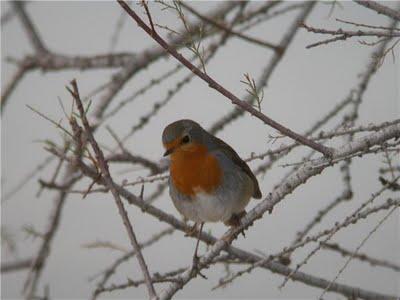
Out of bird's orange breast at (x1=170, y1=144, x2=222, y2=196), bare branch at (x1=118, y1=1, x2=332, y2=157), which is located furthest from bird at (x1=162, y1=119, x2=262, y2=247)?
bare branch at (x1=118, y1=1, x2=332, y2=157)

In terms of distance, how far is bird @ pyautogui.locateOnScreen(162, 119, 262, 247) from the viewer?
3.09m

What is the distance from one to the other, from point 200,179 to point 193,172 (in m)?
0.04

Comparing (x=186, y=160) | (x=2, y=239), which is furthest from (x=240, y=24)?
(x=2, y=239)

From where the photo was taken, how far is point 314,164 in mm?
2045

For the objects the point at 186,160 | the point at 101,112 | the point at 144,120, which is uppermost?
the point at 101,112

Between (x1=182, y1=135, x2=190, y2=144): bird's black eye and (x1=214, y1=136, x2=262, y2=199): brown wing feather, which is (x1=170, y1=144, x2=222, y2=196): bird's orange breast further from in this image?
(x1=214, y1=136, x2=262, y2=199): brown wing feather

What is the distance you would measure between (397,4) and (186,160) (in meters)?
1.34

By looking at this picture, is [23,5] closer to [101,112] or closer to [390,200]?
[101,112]

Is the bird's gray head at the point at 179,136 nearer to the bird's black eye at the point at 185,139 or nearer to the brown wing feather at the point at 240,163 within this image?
the bird's black eye at the point at 185,139

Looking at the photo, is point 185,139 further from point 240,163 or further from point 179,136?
point 240,163

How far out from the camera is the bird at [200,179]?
3.09 metres

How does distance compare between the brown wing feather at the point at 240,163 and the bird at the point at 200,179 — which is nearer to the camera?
the bird at the point at 200,179

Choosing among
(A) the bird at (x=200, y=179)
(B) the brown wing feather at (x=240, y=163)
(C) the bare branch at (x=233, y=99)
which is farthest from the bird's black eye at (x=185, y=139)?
(C) the bare branch at (x=233, y=99)

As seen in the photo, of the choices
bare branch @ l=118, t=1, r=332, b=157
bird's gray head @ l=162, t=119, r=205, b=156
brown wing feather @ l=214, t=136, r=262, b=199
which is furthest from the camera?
brown wing feather @ l=214, t=136, r=262, b=199
